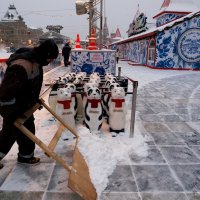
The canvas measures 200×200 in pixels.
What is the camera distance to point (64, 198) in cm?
267

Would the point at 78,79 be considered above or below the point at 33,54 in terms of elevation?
below

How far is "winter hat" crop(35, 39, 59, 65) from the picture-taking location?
9.21 ft

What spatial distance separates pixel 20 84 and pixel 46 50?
520 millimetres

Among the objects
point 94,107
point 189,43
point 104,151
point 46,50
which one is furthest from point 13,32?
→ point 46,50

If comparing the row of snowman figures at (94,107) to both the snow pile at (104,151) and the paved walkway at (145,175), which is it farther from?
the paved walkway at (145,175)

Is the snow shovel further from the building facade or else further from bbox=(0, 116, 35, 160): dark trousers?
the building facade

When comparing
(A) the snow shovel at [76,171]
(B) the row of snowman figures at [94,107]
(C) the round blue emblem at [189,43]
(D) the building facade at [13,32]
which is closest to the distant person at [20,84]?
(A) the snow shovel at [76,171]

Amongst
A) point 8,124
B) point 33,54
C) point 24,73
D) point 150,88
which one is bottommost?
point 150,88

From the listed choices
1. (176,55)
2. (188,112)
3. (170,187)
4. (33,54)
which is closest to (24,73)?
(33,54)

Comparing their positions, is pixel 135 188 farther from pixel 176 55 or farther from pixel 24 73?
pixel 176 55

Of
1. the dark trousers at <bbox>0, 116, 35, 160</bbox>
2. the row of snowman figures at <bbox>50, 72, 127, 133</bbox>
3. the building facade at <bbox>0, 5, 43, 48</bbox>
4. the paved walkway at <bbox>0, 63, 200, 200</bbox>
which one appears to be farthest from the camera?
the building facade at <bbox>0, 5, 43, 48</bbox>

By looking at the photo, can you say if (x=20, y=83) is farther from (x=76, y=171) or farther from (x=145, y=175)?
(x=145, y=175)

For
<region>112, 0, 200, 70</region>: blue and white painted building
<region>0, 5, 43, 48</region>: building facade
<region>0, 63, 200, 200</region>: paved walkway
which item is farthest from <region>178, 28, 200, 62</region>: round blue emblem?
<region>0, 5, 43, 48</region>: building facade

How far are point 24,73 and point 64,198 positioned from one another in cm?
151
